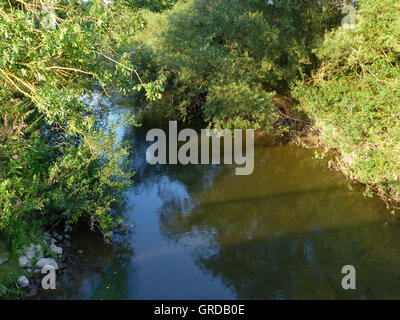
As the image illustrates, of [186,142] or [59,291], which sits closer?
[59,291]

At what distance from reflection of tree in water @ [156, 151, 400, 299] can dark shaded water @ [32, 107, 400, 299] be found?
3 cm

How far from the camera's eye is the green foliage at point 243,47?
571 inches

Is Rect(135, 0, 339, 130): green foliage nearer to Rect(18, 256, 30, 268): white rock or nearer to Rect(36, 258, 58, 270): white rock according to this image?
Rect(36, 258, 58, 270): white rock

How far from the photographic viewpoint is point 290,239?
987cm

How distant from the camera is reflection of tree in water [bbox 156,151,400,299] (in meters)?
8.20

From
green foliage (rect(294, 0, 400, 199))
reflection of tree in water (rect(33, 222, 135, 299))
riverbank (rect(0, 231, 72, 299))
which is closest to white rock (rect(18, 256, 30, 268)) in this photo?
riverbank (rect(0, 231, 72, 299))

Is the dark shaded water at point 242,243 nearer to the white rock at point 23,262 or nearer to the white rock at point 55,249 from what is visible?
the white rock at point 55,249

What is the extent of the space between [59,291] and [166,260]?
2.52m

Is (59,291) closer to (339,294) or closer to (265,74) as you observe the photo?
(339,294)

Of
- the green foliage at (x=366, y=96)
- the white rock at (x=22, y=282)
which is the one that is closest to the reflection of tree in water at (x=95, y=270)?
the white rock at (x=22, y=282)

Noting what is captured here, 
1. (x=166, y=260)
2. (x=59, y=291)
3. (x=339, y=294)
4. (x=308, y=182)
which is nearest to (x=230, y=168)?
(x=308, y=182)

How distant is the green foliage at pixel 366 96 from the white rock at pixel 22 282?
919 centimetres

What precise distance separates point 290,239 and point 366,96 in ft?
18.3
